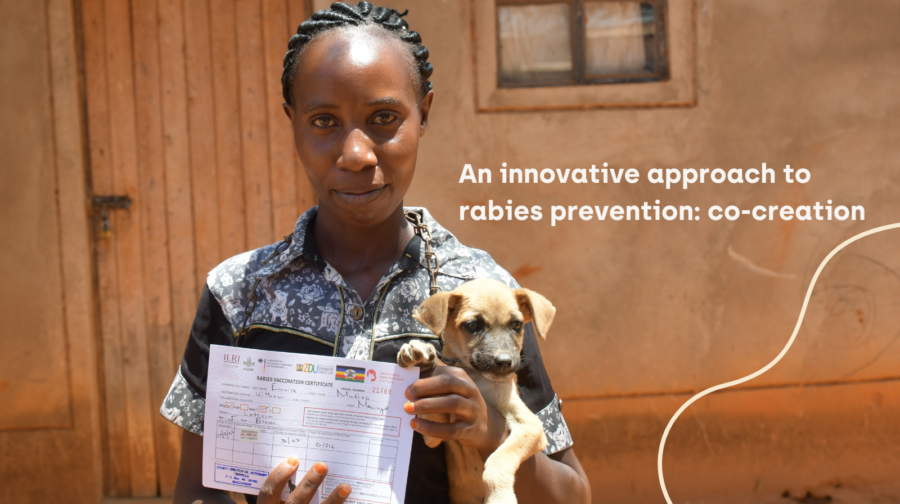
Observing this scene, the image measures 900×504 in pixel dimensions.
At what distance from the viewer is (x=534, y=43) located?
4.97 metres

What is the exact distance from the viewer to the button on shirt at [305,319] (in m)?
1.88

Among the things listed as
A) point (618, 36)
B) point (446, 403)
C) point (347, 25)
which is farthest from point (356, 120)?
point (618, 36)

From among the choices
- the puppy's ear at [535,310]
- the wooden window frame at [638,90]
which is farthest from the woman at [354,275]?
the wooden window frame at [638,90]

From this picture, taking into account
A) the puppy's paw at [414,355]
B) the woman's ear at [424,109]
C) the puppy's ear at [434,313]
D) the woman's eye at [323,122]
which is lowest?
the puppy's paw at [414,355]

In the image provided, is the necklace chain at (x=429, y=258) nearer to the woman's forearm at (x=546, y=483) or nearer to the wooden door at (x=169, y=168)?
the woman's forearm at (x=546, y=483)

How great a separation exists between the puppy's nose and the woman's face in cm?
58

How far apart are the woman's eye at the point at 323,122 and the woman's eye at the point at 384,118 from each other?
0.40 ft

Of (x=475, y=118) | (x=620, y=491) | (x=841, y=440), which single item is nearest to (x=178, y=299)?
(x=475, y=118)

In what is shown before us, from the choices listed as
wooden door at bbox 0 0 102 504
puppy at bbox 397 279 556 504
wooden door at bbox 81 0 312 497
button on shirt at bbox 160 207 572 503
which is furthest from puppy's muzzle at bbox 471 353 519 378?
wooden door at bbox 0 0 102 504

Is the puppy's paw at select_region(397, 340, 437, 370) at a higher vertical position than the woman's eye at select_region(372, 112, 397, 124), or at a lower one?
lower

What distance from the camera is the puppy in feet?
6.30

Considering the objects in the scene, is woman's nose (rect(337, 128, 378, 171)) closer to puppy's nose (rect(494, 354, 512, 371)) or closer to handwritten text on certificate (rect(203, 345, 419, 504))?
handwritten text on certificate (rect(203, 345, 419, 504))

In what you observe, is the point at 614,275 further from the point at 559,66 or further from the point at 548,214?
the point at 559,66

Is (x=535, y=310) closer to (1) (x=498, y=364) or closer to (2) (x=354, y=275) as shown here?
(1) (x=498, y=364)
